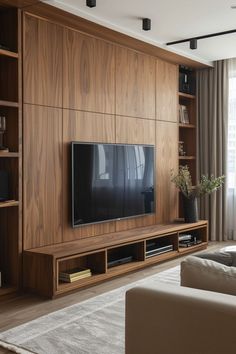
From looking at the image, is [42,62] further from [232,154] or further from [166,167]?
[232,154]

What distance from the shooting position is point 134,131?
5215mm

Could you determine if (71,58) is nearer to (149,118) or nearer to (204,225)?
(149,118)

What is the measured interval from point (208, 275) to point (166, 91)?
4217 millimetres

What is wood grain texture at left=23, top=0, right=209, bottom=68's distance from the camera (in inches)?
153

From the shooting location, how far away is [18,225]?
381 centimetres

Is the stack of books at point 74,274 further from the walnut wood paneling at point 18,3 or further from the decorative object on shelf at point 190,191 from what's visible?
the walnut wood paneling at point 18,3

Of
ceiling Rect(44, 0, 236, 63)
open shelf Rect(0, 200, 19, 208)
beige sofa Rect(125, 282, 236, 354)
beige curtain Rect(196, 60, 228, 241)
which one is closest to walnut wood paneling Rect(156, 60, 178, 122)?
ceiling Rect(44, 0, 236, 63)

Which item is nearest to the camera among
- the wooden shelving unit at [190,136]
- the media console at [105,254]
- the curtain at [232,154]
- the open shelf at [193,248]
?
the media console at [105,254]

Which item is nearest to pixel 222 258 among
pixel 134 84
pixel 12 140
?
pixel 12 140

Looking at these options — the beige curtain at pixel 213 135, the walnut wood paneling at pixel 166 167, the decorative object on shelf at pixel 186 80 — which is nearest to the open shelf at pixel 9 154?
the walnut wood paneling at pixel 166 167

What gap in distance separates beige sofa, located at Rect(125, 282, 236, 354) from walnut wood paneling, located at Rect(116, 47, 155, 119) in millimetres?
3341

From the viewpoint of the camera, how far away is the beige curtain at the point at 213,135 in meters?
6.33

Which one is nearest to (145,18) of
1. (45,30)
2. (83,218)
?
(45,30)

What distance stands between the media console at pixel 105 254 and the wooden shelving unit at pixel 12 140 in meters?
0.14
